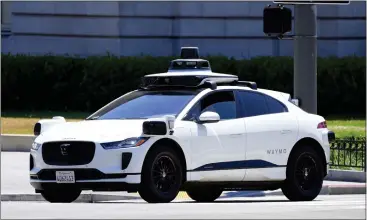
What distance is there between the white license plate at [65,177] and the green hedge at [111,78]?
18300mm

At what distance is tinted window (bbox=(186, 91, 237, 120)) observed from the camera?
1659 cm

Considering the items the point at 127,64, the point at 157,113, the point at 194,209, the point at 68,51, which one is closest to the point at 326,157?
the point at 157,113

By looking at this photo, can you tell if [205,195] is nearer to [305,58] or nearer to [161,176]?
[161,176]

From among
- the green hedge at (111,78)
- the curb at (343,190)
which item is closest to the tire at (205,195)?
the curb at (343,190)

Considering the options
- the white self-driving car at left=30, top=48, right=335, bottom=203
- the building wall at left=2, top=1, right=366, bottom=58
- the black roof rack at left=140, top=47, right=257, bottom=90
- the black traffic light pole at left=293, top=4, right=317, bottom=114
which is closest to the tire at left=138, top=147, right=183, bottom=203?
the white self-driving car at left=30, top=48, right=335, bottom=203

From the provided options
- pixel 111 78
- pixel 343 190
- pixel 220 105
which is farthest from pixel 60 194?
pixel 111 78

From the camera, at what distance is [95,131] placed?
15.7 m

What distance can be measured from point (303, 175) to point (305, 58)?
8.99 ft

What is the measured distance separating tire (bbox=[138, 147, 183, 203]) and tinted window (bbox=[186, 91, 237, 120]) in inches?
37.6

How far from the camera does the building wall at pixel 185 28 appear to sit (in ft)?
118

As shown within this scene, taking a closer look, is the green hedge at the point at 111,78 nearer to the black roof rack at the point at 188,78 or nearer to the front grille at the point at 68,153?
the black roof rack at the point at 188,78

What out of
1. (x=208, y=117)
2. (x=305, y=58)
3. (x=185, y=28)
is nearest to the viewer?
(x=208, y=117)

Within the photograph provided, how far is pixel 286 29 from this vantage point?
19.8 meters

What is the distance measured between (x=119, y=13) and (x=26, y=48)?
2826mm
